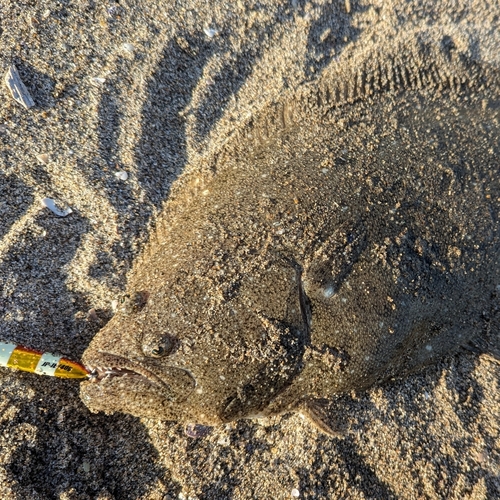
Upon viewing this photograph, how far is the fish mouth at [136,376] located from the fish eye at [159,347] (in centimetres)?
9

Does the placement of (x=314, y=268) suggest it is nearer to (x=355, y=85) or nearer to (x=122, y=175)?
(x=122, y=175)

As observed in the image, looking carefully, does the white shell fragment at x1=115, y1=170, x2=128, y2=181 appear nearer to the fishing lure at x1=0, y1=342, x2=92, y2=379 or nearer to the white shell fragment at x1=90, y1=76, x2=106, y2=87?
the white shell fragment at x1=90, y1=76, x2=106, y2=87

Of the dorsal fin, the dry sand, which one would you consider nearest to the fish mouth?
the dry sand

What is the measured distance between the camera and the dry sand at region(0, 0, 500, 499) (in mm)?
2963

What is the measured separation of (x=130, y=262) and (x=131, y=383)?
1.01 m

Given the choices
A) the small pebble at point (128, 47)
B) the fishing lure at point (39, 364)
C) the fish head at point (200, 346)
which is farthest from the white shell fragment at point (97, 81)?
the fishing lure at point (39, 364)

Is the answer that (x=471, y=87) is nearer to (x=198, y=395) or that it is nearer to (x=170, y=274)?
(x=170, y=274)

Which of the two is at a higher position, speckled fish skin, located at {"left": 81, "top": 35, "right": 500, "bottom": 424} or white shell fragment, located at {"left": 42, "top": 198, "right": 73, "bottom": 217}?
speckled fish skin, located at {"left": 81, "top": 35, "right": 500, "bottom": 424}

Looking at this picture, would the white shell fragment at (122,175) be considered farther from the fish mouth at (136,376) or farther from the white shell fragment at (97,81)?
the fish mouth at (136,376)

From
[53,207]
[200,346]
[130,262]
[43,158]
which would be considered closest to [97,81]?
[43,158]

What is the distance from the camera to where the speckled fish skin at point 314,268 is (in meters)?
2.71

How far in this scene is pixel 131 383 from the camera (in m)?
2.67

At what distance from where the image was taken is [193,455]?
3.05 metres

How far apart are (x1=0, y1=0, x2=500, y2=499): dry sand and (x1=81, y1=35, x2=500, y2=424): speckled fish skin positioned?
310 mm
